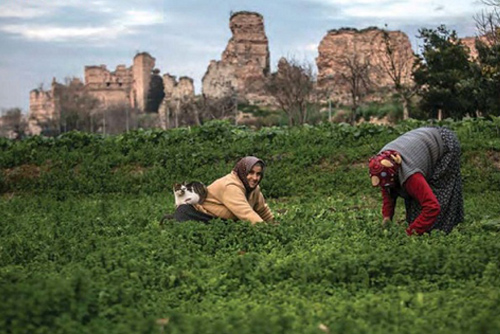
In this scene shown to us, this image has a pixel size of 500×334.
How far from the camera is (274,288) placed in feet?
16.9

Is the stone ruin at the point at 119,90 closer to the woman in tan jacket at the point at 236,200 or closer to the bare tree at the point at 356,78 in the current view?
the bare tree at the point at 356,78

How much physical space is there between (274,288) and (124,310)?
117 centimetres

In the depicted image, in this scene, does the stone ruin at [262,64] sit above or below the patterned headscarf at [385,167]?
above

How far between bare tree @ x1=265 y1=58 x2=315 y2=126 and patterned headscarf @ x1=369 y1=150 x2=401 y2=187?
984 inches

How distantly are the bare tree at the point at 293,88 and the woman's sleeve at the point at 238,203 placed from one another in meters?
24.3

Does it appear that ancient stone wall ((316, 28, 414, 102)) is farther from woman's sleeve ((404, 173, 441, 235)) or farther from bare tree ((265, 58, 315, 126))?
woman's sleeve ((404, 173, 441, 235))

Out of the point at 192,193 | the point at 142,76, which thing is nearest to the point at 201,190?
the point at 192,193

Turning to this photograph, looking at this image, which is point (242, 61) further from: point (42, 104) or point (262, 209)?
point (262, 209)

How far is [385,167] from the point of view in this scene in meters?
6.53

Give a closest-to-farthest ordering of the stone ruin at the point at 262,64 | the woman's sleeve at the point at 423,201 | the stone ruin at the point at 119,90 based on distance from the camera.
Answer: the woman's sleeve at the point at 423,201 < the stone ruin at the point at 262,64 < the stone ruin at the point at 119,90

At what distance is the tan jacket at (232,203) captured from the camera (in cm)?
736

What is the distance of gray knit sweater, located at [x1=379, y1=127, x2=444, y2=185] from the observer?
6.60 meters

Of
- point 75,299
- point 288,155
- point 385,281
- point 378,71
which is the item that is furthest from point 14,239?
point 378,71

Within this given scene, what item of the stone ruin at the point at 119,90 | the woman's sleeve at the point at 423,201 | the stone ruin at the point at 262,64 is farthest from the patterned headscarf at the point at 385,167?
the stone ruin at the point at 119,90
